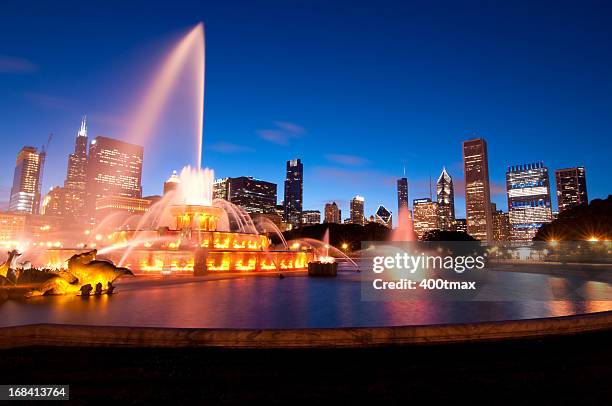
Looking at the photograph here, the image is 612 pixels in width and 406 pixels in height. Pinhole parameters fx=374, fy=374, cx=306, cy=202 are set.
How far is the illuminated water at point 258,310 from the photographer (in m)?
9.93

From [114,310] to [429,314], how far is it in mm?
9844

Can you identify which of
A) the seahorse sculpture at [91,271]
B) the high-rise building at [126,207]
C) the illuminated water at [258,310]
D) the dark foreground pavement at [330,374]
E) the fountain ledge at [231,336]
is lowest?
the illuminated water at [258,310]

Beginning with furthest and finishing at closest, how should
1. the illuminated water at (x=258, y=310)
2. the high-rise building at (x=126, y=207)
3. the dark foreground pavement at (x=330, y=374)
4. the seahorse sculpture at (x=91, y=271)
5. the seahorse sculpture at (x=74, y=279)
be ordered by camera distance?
the high-rise building at (x=126, y=207), the seahorse sculpture at (x=91, y=271), the seahorse sculpture at (x=74, y=279), the illuminated water at (x=258, y=310), the dark foreground pavement at (x=330, y=374)

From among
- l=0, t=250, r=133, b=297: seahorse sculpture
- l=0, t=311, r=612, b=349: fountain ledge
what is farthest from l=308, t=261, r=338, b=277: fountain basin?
l=0, t=311, r=612, b=349: fountain ledge

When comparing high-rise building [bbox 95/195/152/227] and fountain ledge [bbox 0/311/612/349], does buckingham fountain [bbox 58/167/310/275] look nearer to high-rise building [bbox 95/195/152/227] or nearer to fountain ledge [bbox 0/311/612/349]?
fountain ledge [bbox 0/311/612/349]

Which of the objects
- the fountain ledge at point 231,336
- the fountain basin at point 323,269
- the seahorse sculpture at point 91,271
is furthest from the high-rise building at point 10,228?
the fountain ledge at point 231,336

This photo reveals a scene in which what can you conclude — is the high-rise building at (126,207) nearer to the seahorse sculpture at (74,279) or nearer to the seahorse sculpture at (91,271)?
the seahorse sculpture at (74,279)

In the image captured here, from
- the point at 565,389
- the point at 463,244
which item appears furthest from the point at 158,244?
the point at 463,244

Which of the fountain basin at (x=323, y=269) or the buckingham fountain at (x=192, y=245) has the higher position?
the buckingham fountain at (x=192, y=245)

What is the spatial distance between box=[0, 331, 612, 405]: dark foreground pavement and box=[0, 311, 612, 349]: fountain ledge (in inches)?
7.2

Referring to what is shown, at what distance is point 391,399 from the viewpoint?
4699 mm

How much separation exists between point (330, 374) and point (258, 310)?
6646mm

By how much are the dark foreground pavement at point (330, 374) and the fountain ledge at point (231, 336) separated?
0.60ft

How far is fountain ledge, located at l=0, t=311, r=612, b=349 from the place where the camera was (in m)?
6.86
